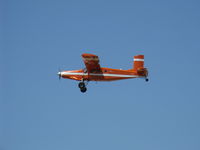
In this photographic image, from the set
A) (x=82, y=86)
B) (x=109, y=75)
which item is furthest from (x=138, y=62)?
(x=82, y=86)

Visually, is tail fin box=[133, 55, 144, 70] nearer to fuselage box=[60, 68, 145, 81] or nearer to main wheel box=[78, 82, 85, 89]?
fuselage box=[60, 68, 145, 81]

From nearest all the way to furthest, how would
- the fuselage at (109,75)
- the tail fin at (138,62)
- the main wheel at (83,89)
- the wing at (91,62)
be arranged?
Result: 1. the wing at (91,62)
2. the fuselage at (109,75)
3. the main wheel at (83,89)
4. the tail fin at (138,62)

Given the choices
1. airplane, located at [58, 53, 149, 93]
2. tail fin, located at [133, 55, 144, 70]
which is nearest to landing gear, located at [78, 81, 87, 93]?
airplane, located at [58, 53, 149, 93]

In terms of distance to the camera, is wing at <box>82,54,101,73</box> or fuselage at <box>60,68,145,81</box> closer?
wing at <box>82,54,101,73</box>

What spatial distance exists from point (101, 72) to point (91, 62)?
4.39 feet

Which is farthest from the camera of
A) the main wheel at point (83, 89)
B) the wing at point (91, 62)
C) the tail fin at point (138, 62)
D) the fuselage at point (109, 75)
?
the tail fin at point (138, 62)

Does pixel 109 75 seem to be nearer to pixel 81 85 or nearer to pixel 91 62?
pixel 91 62

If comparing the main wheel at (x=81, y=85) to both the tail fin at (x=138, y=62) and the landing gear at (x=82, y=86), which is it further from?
the tail fin at (x=138, y=62)

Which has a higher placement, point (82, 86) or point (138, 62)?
point (138, 62)

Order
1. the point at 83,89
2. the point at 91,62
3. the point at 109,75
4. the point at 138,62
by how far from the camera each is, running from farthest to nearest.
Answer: the point at 138,62, the point at 83,89, the point at 109,75, the point at 91,62

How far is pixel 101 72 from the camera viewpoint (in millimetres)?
46656

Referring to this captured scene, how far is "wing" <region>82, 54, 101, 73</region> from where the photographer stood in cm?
4572

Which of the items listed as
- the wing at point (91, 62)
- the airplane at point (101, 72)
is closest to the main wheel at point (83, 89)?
the airplane at point (101, 72)

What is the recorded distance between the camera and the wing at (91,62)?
1800 inches
